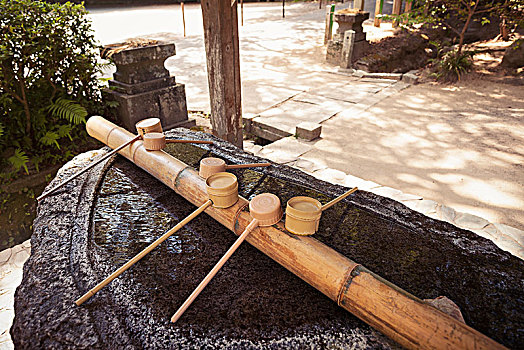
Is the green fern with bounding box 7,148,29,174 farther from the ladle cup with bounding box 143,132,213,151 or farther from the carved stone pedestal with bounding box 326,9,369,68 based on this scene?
the carved stone pedestal with bounding box 326,9,369,68

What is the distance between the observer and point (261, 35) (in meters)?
11.2

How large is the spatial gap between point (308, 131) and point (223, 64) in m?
1.59

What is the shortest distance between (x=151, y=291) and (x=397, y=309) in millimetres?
873

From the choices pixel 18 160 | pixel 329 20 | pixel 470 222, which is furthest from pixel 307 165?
pixel 329 20

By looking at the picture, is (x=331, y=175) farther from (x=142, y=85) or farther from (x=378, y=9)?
(x=378, y=9)

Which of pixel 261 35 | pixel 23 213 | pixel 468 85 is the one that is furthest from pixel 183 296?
pixel 261 35

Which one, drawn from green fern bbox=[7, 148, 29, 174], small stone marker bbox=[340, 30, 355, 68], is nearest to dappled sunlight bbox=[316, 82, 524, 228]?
small stone marker bbox=[340, 30, 355, 68]

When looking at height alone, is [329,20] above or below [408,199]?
above

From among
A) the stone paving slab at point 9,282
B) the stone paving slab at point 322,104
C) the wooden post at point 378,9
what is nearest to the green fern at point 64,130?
the stone paving slab at point 9,282

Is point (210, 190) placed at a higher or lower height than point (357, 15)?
lower

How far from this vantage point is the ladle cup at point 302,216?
3.89 ft

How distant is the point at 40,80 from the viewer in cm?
342

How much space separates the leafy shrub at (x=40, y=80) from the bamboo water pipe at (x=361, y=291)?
2797 mm

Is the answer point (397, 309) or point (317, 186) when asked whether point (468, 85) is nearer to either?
point (317, 186)
